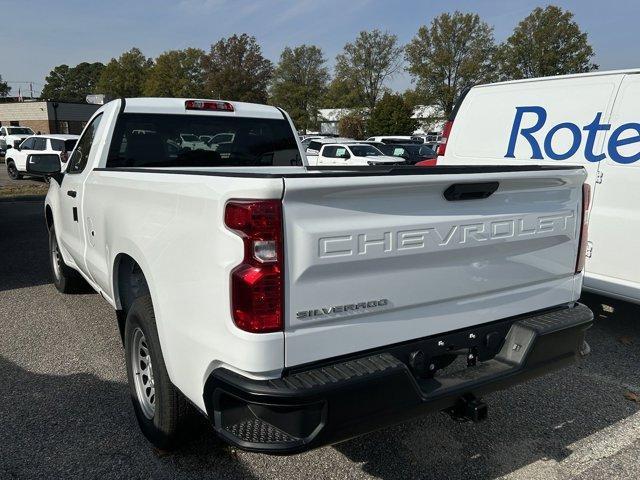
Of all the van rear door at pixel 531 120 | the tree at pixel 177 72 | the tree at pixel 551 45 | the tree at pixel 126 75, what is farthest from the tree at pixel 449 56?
the van rear door at pixel 531 120

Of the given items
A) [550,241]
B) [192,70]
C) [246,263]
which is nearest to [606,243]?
[550,241]

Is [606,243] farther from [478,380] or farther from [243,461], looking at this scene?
[243,461]

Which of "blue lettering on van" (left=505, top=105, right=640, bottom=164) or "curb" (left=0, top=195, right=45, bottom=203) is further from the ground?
"blue lettering on van" (left=505, top=105, right=640, bottom=164)

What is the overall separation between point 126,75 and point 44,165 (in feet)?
263

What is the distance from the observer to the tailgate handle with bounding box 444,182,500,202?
2.34 meters

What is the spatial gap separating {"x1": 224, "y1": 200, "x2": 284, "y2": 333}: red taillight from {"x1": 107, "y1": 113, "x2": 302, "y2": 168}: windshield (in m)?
2.48

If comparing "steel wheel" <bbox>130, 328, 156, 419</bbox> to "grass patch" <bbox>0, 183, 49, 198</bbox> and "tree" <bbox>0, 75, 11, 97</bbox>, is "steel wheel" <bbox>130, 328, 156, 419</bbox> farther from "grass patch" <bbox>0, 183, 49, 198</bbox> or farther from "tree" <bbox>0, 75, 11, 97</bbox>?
"tree" <bbox>0, 75, 11, 97</bbox>

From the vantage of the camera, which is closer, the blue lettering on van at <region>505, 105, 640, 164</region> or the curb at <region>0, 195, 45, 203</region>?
the blue lettering on van at <region>505, 105, 640, 164</region>

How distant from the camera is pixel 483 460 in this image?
9.61 feet

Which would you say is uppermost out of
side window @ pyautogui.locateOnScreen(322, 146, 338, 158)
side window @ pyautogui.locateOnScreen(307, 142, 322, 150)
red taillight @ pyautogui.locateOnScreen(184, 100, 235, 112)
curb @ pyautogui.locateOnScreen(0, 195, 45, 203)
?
red taillight @ pyautogui.locateOnScreen(184, 100, 235, 112)

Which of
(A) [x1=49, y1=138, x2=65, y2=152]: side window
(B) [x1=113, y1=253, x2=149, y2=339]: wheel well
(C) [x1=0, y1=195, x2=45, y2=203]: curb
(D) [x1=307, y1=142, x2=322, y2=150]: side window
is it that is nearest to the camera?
(B) [x1=113, y1=253, x2=149, y2=339]: wheel well

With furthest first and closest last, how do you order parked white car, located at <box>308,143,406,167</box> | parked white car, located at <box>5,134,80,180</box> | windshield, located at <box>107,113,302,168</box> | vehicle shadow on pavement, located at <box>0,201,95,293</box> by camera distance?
parked white car, located at <box>308,143,406,167</box> → parked white car, located at <box>5,134,80,180</box> → vehicle shadow on pavement, located at <box>0,201,95,293</box> → windshield, located at <box>107,113,302,168</box>

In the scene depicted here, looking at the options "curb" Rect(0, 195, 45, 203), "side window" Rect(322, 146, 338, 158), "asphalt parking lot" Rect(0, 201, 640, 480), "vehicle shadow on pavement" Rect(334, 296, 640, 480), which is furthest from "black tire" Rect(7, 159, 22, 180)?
"vehicle shadow on pavement" Rect(334, 296, 640, 480)

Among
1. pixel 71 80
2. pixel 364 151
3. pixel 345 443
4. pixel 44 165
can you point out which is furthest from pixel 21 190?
pixel 71 80
